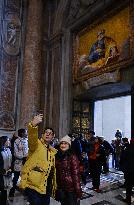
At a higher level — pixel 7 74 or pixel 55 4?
pixel 55 4

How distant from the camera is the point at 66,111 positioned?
1163cm

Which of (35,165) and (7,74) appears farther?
(7,74)

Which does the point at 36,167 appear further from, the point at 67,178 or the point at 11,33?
the point at 11,33

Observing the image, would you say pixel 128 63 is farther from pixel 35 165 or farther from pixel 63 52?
pixel 35 165

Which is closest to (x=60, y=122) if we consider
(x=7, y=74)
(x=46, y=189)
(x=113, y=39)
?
(x=7, y=74)

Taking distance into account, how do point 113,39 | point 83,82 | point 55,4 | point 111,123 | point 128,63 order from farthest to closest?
point 111,123, point 55,4, point 83,82, point 113,39, point 128,63

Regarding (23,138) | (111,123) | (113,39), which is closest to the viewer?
(23,138)

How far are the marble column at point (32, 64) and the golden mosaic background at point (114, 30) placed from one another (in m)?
2.12

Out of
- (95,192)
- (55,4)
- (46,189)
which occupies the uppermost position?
(55,4)

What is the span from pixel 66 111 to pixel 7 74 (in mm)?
2989

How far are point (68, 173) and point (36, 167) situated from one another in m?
0.42

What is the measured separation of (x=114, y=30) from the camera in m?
9.85

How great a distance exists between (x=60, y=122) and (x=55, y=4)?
5.65 meters

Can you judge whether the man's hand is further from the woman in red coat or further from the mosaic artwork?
the mosaic artwork
